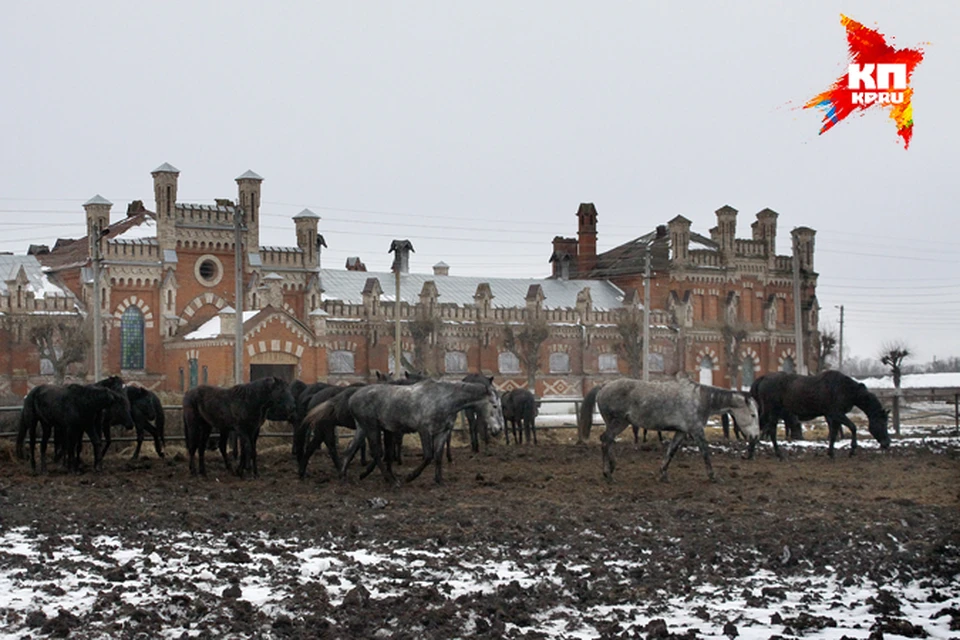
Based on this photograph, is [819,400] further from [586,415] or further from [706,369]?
[706,369]

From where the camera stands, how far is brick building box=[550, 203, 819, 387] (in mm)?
76000

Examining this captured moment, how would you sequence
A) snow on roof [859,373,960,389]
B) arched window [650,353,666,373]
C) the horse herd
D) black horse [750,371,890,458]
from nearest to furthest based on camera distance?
1. the horse herd
2. black horse [750,371,890,458]
3. arched window [650,353,666,373]
4. snow on roof [859,373,960,389]

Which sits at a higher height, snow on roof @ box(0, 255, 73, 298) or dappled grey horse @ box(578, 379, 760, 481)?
snow on roof @ box(0, 255, 73, 298)

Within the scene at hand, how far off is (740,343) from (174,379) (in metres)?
35.3

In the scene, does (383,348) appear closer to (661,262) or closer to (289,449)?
(661,262)

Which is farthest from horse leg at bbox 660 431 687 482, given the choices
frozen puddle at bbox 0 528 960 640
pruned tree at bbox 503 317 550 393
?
pruned tree at bbox 503 317 550 393

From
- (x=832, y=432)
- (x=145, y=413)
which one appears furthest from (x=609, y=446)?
(x=145, y=413)

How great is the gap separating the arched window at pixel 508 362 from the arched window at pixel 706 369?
41.6 feet

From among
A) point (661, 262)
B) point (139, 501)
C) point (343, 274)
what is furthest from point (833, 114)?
point (661, 262)

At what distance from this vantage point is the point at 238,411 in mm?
19344

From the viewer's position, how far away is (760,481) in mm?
19016

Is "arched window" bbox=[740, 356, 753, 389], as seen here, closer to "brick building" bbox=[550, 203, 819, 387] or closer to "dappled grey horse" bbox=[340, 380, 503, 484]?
"brick building" bbox=[550, 203, 819, 387]

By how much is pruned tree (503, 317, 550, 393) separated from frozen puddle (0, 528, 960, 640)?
55904 millimetres

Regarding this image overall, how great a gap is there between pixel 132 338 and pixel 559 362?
79.4 ft
